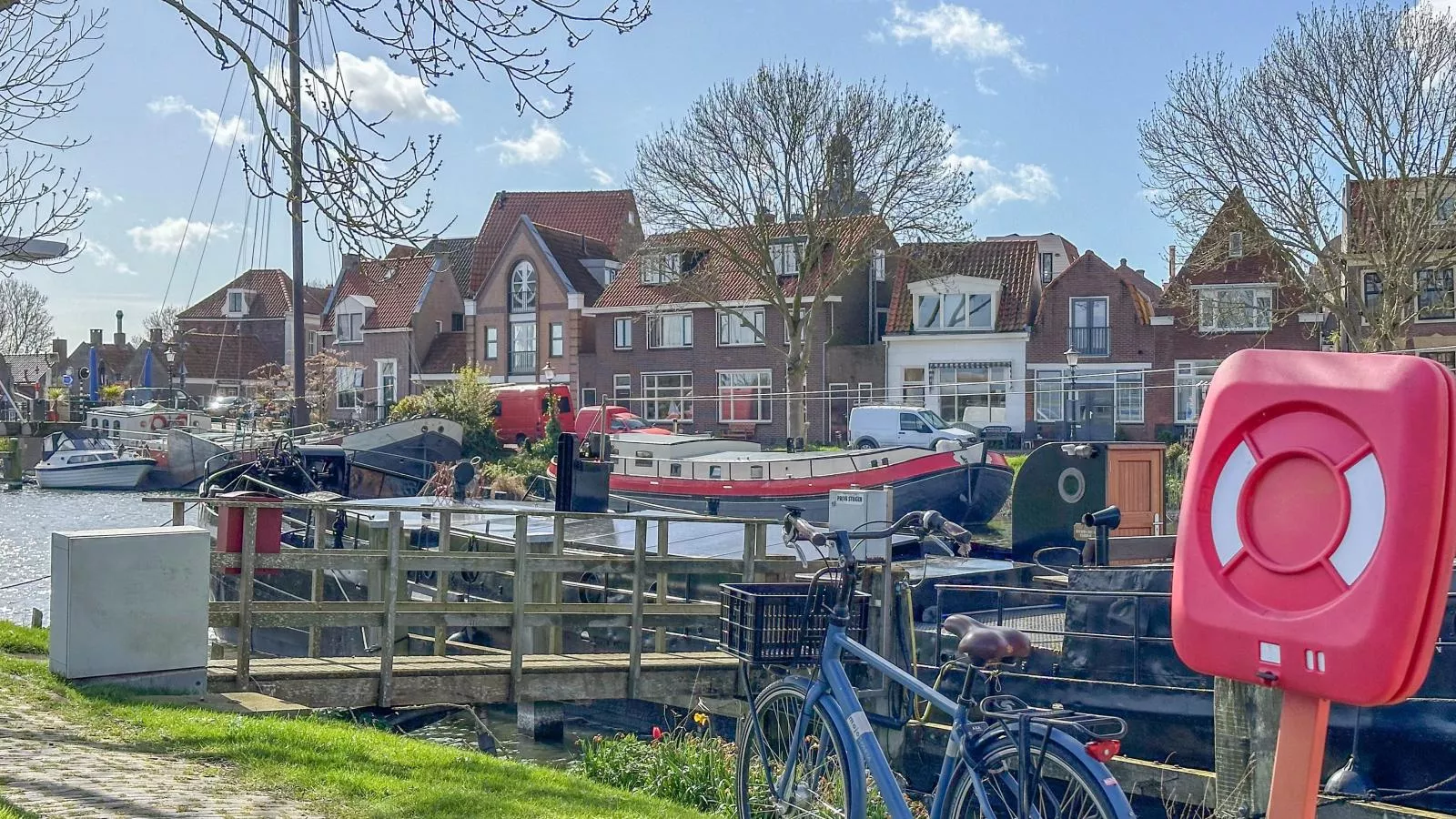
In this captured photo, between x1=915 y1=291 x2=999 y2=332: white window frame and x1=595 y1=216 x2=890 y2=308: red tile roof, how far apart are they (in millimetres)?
3996

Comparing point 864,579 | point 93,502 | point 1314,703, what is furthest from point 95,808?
point 93,502

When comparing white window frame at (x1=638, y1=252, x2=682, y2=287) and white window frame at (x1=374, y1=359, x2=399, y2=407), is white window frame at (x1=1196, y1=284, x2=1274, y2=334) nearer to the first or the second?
white window frame at (x1=638, y1=252, x2=682, y2=287)

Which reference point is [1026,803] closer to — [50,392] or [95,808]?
[95,808]

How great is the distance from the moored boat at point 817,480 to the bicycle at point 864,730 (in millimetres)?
21780

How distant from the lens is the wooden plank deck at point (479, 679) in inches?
364

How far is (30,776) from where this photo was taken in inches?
242

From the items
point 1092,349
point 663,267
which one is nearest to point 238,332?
point 663,267

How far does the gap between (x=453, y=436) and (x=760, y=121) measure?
44.8 feet

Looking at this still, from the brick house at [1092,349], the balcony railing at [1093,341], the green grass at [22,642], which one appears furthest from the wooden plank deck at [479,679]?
the balcony railing at [1093,341]

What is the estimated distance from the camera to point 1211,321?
40.2 metres

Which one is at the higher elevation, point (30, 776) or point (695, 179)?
point (695, 179)

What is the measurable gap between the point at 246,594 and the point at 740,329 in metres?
45.3

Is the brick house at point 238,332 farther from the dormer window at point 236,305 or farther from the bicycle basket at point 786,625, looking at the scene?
the bicycle basket at point 786,625

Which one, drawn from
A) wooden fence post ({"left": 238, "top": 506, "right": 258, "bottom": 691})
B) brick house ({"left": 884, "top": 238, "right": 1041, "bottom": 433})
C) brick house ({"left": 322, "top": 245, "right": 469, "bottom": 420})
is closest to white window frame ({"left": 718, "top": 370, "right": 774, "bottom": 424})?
brick house ({"left": 884, "top": 238, "right": 1041, "bottom": 433})
